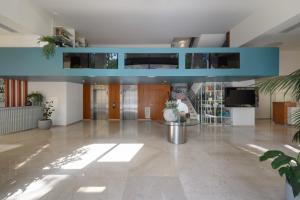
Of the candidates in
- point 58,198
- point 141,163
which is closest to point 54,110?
point 141,163

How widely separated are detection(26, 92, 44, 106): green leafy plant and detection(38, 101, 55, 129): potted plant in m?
0.37

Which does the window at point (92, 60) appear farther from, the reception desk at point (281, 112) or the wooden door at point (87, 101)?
the reception desk at point (281, 112)

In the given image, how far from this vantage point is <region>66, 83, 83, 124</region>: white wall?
1231cm

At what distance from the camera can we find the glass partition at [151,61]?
883 cm

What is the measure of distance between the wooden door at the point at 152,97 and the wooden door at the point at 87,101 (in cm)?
358

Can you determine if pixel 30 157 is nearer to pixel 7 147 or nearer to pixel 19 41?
pixel 7 147

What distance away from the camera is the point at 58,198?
3.45m

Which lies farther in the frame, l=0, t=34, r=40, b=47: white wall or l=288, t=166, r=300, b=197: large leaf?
l=0, t=34, r=40, b=47: white wall

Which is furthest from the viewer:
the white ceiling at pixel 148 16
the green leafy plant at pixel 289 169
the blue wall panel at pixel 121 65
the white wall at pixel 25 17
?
the blue wall panel at pixel 121 65

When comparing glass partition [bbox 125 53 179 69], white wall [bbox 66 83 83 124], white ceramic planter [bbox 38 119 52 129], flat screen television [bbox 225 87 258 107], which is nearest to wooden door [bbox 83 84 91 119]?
white wall [bbox 66 83 83 124]

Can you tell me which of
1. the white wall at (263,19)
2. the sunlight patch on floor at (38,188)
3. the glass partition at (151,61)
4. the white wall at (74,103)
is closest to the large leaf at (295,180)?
the sunlight patch on floor at (38,188)

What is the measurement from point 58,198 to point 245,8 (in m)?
8.32

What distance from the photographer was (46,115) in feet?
A: 36.5

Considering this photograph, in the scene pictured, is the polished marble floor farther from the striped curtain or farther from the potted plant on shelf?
the striped curtain
